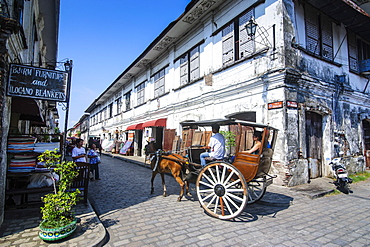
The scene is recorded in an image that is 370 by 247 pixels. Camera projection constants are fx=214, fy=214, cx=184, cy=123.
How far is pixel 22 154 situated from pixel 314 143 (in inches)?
367

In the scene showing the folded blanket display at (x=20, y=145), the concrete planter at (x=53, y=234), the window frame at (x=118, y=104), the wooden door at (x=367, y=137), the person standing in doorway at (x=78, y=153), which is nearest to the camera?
the concrete planter at (x=53, y=234)

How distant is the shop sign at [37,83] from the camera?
157 inches

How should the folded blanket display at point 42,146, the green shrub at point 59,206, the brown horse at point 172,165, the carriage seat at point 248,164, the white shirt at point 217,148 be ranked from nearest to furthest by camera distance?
1. the green shrub at point 59,206
2. the carriage seat at point 248,164
3. the folded blanket display at point 42,146
4. the white shirt at point 217,148
5. the brown horse at point 172,165

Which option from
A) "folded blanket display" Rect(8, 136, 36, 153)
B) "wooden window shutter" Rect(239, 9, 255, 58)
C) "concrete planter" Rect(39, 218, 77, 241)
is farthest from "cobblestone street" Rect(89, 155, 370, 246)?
"wooden window shutter" Rect(239, 9, 255, 58)

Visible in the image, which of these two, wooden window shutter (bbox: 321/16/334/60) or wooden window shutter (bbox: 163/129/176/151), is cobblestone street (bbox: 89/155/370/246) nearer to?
wooden window shutter (bbox: 321/16/334/60)

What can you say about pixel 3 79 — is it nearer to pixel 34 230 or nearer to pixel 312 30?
pixel 34 230

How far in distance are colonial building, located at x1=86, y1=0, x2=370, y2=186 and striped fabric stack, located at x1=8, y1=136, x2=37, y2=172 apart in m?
6.88

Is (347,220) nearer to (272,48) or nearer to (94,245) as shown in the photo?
(94,245)

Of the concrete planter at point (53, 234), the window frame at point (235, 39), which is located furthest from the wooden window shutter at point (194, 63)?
the concrete planter at point (53, 234)

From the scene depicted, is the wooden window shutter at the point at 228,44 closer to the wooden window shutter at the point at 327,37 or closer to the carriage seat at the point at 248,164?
the wooden window shutter at the point at 327,37

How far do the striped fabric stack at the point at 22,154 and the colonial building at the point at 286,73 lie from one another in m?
6.88

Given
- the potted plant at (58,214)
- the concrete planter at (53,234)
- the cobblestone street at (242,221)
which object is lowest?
the cobblestone street at (242,221)

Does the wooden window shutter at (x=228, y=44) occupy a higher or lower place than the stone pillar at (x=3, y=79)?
higher

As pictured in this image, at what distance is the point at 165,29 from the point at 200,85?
158 inches
